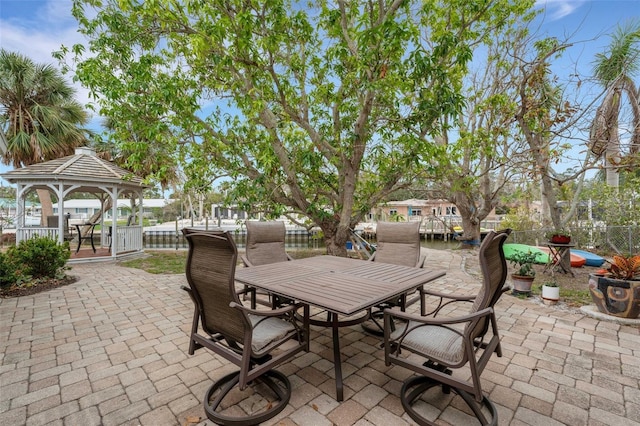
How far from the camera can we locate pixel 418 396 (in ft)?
6.97

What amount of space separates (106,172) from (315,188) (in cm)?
636

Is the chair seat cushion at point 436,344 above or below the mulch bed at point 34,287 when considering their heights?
above

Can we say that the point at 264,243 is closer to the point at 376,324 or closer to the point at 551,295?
the point at 376,324

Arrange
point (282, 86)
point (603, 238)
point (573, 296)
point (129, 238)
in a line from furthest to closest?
point (129, 238)
point (603, 238)
point (282, 86)
point (573, 296)

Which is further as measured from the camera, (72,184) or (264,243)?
(72,184)

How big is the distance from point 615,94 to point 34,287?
10.1 meters

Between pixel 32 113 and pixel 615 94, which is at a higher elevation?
pixel 32 113

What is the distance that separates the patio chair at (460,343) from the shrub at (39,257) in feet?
21.3

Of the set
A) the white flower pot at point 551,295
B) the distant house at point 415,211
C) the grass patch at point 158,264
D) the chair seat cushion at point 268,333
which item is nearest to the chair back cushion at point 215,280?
the chair seat cushion at point 268,333

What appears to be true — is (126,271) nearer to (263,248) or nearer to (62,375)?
(263,248)

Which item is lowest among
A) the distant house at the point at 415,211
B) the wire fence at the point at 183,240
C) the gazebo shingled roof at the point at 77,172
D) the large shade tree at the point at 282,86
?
the wire fence at the point at 183,240

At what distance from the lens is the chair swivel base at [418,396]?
6.05 ft

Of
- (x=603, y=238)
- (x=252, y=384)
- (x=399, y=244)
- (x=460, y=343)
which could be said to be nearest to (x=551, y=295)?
(x=399, y=244)

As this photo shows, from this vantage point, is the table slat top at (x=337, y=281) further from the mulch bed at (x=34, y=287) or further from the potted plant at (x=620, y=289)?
the mulch bed at (x=34, y=287)
